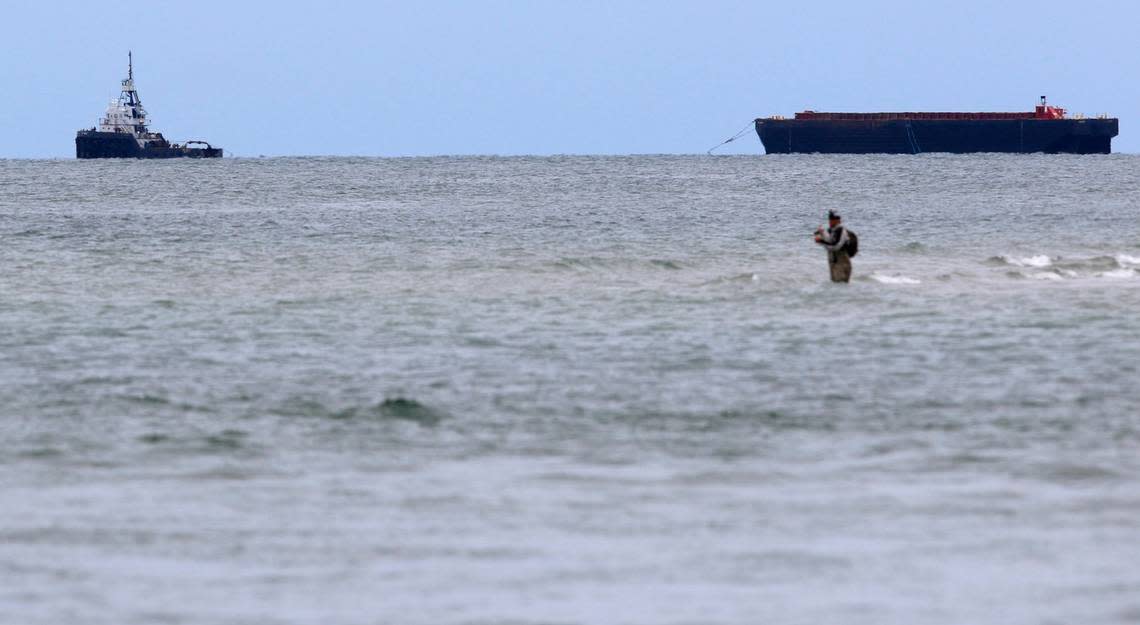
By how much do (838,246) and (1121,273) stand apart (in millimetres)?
5748

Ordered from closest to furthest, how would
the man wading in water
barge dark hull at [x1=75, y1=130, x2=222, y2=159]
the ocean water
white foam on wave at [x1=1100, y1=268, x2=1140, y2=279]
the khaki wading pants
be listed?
the ocean water → the man wading in water → the khaki wading pants → white foam on wave at [x1=1100, y1=268, x2=1140, y2=279] → barge dark hull at [x1=75, y1=130, x2=222, y2=159]

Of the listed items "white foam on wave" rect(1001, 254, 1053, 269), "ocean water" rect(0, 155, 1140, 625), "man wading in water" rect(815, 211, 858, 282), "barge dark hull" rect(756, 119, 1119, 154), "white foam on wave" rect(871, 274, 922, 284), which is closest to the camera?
"ocean water" rect(0, 155, 1140, 625)

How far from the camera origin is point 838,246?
27.0m

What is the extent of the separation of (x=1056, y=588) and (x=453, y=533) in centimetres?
329

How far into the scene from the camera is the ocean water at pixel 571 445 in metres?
8.46

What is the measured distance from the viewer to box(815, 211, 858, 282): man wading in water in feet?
88.4

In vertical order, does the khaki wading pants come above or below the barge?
below

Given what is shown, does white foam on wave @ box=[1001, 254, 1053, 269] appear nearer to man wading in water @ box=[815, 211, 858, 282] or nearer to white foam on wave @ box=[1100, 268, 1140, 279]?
white foam on wave @ box=[1100, 268, 1140, 279]

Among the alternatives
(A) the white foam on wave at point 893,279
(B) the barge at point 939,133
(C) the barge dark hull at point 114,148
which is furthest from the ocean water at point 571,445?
(C) the barge dark hull at point 114,148

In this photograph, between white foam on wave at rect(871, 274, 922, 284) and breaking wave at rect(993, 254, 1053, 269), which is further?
breaking wave at rect(993, 254, 1053, 269)

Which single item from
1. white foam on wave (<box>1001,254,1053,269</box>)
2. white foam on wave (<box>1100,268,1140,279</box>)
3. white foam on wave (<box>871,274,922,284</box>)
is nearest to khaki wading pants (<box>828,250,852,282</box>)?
white foam on wave (<box>871,274,922,284</box>)

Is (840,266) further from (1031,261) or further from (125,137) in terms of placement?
(125,137)

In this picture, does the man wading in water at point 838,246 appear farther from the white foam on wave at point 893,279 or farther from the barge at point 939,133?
the barge at point 939,133

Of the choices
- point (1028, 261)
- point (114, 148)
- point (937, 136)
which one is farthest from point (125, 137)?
point (1028, 261)
